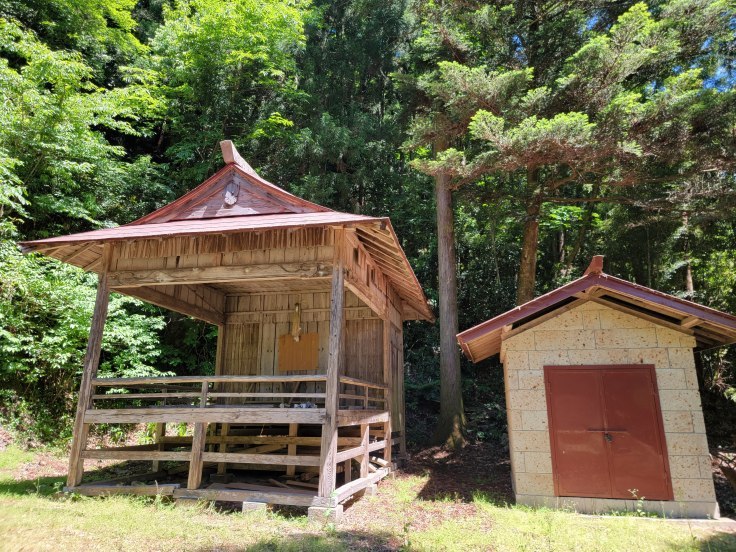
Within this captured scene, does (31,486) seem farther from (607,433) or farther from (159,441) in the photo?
(607,433)

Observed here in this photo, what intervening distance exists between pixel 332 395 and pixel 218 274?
2820 millimetres

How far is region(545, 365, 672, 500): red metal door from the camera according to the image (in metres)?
7.24

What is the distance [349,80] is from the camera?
21.5 m

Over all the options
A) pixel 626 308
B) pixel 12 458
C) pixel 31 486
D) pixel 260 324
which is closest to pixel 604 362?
pixel 626 308

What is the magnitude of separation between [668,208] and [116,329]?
14.9 meters

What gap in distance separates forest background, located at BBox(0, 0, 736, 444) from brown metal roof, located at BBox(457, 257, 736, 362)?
13.2 ft

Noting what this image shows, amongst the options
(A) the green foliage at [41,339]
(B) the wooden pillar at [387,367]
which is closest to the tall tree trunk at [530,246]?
(B) the wooden pillar at [387,367]

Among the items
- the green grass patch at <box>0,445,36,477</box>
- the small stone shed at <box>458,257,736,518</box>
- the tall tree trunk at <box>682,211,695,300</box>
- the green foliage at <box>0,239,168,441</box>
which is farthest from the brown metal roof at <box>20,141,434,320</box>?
the tall tree trunk at <box>682,211,695,300</box>

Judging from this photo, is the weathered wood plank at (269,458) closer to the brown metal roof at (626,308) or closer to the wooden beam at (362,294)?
the wooden beam at (362,294)

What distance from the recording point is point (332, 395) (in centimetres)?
695

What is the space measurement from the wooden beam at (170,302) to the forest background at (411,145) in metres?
3.28

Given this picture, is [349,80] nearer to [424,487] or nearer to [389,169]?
[389,169]

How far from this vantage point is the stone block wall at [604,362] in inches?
279

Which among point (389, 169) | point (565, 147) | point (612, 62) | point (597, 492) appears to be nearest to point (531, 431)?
point (597, 492)
